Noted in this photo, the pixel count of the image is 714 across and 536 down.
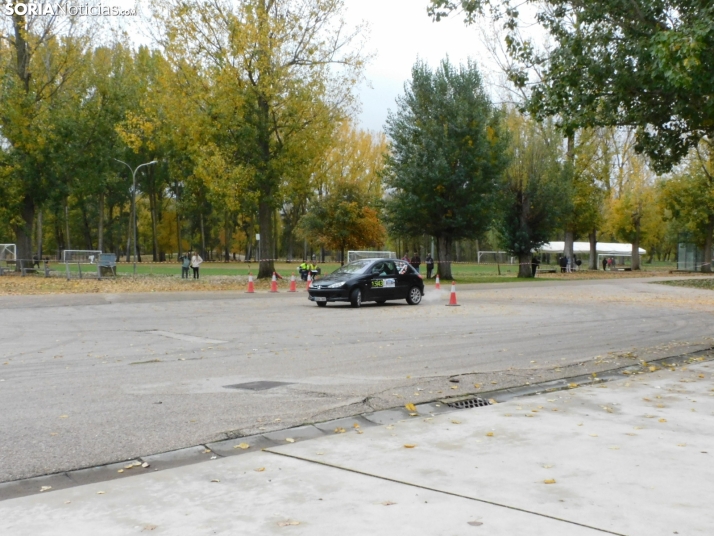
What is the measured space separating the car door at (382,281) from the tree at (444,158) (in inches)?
729

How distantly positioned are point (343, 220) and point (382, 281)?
4496 centimetres

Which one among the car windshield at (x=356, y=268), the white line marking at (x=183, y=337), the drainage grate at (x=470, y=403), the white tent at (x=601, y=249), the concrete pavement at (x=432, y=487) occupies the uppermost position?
the white tent at (x=601, y=249)

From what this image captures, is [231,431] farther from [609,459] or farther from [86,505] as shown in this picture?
[609,459]

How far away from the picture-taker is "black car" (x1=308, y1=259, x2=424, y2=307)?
896 inches

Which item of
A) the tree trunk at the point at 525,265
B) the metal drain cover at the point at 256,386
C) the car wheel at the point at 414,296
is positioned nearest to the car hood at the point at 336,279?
the car wheel at the point at 414,296

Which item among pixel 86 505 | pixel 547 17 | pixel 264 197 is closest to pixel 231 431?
pixel 86 505

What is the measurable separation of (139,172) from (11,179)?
36563 millimetres

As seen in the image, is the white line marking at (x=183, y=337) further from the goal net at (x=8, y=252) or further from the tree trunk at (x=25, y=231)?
the goal net at (x=8, y=252)

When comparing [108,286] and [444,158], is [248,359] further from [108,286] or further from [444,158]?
[444,158]

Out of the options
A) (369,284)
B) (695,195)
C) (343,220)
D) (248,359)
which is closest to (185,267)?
(369,284)

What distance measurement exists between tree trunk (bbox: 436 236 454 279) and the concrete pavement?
36709 mm

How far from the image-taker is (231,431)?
22.8ft

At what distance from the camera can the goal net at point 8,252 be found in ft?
142

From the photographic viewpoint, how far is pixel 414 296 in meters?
24.7
